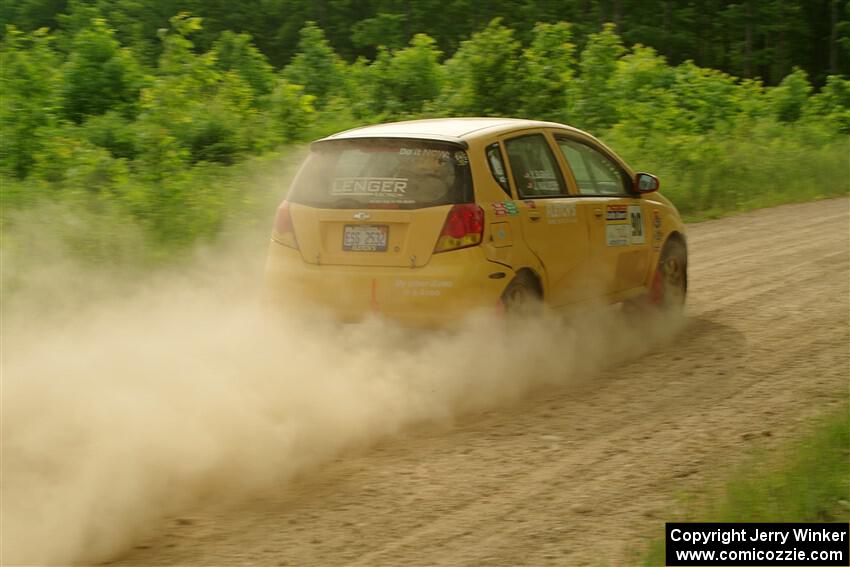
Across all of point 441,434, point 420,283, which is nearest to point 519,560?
point 441,434

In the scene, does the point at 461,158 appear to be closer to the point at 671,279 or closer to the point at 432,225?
the point at 432,225

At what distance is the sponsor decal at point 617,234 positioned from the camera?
347 inches

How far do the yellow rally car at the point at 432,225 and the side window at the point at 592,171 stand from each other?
0.24 meters

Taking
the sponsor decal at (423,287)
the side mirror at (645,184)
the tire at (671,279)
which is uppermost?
the side mirror at (645,184)

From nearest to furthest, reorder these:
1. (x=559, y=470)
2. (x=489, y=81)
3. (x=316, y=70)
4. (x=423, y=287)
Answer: (x=559, y=470) < (x=423, y=287) < (x=489, y=81) < (x=316, y=70)

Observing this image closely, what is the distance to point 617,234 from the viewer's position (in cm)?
895

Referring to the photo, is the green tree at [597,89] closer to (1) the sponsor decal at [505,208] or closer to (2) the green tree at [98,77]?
(2) the green tree at [98,77]

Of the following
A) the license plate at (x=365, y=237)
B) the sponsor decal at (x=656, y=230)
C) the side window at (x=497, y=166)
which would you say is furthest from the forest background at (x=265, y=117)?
the sponsor decal at (x=656, y=230)

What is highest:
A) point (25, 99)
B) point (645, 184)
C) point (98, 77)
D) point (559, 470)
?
point (98, 77)

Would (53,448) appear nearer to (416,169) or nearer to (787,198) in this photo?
(416,169)

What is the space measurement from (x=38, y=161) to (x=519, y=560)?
10413 mm

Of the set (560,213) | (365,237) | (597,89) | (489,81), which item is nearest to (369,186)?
(365,237)

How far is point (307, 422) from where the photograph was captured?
6.49 m

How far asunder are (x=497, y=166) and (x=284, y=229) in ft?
4.99
